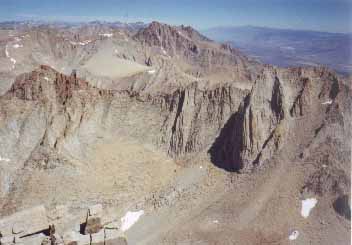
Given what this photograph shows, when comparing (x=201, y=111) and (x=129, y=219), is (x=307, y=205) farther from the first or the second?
(x=201, y=111)

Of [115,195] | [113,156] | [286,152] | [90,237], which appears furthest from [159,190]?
[90,237]

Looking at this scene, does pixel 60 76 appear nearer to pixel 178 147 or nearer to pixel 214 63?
pixel 178 147

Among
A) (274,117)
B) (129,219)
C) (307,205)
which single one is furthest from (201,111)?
(307,205)

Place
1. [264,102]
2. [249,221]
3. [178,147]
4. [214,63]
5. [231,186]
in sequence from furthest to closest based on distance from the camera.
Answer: [214,63], [178,147], [264,102], [231,186], [249,221]

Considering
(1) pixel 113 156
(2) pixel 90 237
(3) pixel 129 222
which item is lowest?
(3) pixel 129 222

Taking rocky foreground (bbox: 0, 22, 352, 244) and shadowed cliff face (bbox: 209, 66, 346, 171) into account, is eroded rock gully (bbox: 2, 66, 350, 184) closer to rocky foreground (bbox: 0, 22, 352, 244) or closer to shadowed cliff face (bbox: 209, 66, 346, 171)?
shadowed cliff face (bbox: 209, 66, 346, 171)
